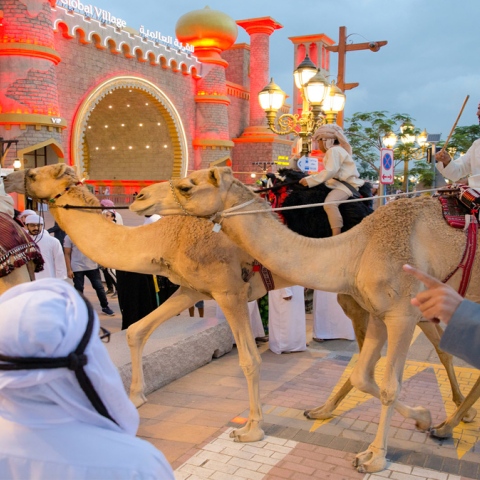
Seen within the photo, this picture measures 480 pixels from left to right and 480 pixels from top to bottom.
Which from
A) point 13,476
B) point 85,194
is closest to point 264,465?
point 85,194

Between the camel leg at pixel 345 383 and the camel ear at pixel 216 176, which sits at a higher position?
the camel ear at pixel 216 176

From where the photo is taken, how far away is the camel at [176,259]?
493 cm

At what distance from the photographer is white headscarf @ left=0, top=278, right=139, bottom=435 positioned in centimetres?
133

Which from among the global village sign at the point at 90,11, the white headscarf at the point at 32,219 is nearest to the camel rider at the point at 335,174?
the white headscarf at the point at 32,219

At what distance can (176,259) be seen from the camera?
5.03 meters

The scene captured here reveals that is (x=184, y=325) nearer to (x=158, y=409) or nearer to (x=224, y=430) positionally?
(x=158, y=409)

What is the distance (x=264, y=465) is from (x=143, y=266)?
74.6 inches

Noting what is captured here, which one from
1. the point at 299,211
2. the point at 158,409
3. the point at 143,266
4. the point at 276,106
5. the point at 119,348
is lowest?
the point at 158,409

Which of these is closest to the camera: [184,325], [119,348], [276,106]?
[119,348]

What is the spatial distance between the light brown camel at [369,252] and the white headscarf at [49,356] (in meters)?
2.92

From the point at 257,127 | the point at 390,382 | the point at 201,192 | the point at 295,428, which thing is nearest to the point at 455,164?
the point at 390,382

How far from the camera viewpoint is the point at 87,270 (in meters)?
9.89

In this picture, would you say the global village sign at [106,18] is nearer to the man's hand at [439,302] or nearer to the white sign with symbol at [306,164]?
the white sign with symbol at [306,164]

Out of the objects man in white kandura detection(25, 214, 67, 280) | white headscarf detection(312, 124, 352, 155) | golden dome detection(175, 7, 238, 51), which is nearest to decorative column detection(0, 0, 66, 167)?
golden dome detection(175, 7, 238, 51)
